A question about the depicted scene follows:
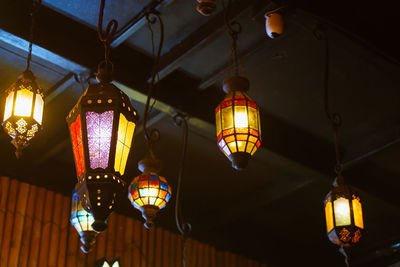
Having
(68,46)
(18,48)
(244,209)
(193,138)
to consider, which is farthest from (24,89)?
(244,209)

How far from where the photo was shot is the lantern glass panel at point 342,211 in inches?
176

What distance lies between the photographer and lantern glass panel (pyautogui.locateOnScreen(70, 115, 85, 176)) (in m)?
2.55

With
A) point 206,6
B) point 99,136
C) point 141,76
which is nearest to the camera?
point 99,136

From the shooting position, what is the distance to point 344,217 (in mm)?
4492

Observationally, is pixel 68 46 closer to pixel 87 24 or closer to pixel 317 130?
pixel 87 24

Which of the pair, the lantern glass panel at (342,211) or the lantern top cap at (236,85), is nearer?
the lantern top cap at (236,85)

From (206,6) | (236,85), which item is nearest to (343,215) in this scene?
(236,85)

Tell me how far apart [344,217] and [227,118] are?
1260 millimetres

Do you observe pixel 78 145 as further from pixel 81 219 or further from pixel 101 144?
pixel 81 219

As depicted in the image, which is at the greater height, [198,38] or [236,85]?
[198,38]

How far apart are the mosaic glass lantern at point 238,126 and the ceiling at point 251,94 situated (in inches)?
33.6

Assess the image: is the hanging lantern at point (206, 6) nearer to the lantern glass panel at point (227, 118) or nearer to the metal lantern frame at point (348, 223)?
the lantern glass panel at point (227, 118)

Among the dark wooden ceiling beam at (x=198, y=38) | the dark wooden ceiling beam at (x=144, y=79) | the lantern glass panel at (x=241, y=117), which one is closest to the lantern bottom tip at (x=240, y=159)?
the lantern glass panel at (x=241, y=117)

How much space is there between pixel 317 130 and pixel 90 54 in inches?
115
